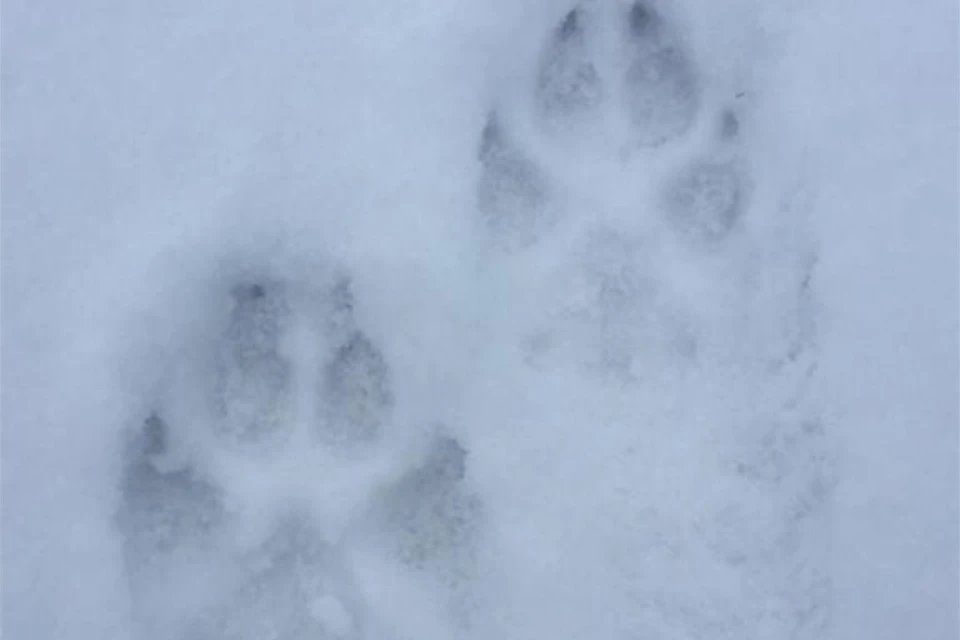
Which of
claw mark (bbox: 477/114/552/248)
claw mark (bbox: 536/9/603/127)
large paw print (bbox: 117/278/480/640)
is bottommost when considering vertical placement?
large paw print (bbox: 117/278/480/640)

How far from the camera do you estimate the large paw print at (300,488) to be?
100 centimetres

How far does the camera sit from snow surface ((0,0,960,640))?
97 centimetres

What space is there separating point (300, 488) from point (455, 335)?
6.7 inches

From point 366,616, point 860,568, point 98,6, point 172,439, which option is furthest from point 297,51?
point 860,568

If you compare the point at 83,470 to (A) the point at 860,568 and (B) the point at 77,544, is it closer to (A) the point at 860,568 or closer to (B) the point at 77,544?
(B) the point at 77,544

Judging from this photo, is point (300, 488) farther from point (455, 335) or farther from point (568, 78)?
point (568, 78)

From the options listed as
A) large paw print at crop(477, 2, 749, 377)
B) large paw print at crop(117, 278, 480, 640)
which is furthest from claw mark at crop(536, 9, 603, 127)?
large paw print at crop(117, 278, 480, 640)

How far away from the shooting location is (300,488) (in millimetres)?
1010

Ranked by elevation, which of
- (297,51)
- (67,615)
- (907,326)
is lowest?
(67,615)

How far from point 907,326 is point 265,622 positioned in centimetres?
55

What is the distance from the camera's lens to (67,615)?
0.96m

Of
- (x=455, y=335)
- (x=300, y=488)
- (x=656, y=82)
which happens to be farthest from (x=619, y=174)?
(x=300, y=488)

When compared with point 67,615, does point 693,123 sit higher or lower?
higher

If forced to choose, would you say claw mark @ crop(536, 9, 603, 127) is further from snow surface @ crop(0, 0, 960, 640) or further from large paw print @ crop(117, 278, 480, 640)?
large paw print @ crop(117, 278, 480, 640)
